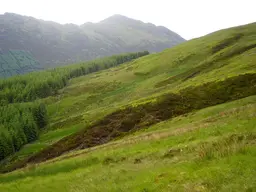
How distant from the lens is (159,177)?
16.5 meters

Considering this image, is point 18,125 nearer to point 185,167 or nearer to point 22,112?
point 22,112

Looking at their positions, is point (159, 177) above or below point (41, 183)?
above

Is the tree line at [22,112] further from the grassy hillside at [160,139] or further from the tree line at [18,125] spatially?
the grassy hillside at [160,139]

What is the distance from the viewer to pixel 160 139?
3222cm

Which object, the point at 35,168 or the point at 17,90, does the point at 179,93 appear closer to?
the point at 35,168

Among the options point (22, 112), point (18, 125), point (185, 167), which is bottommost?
point (18, 125)

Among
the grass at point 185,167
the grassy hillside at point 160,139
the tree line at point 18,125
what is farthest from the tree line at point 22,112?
the grass at point 185,167

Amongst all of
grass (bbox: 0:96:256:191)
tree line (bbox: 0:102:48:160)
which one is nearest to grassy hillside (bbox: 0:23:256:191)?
grass (bbox: 0:96:256:191)

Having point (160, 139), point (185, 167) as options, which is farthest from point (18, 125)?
point (185, 167)

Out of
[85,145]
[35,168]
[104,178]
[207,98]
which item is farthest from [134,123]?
[104,178]

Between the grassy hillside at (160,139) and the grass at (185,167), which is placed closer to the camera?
the grass at (185,167)

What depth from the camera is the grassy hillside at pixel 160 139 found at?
15.5 metres

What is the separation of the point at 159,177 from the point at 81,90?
152906 millimetres

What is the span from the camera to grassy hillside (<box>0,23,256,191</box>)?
50.7 feet
